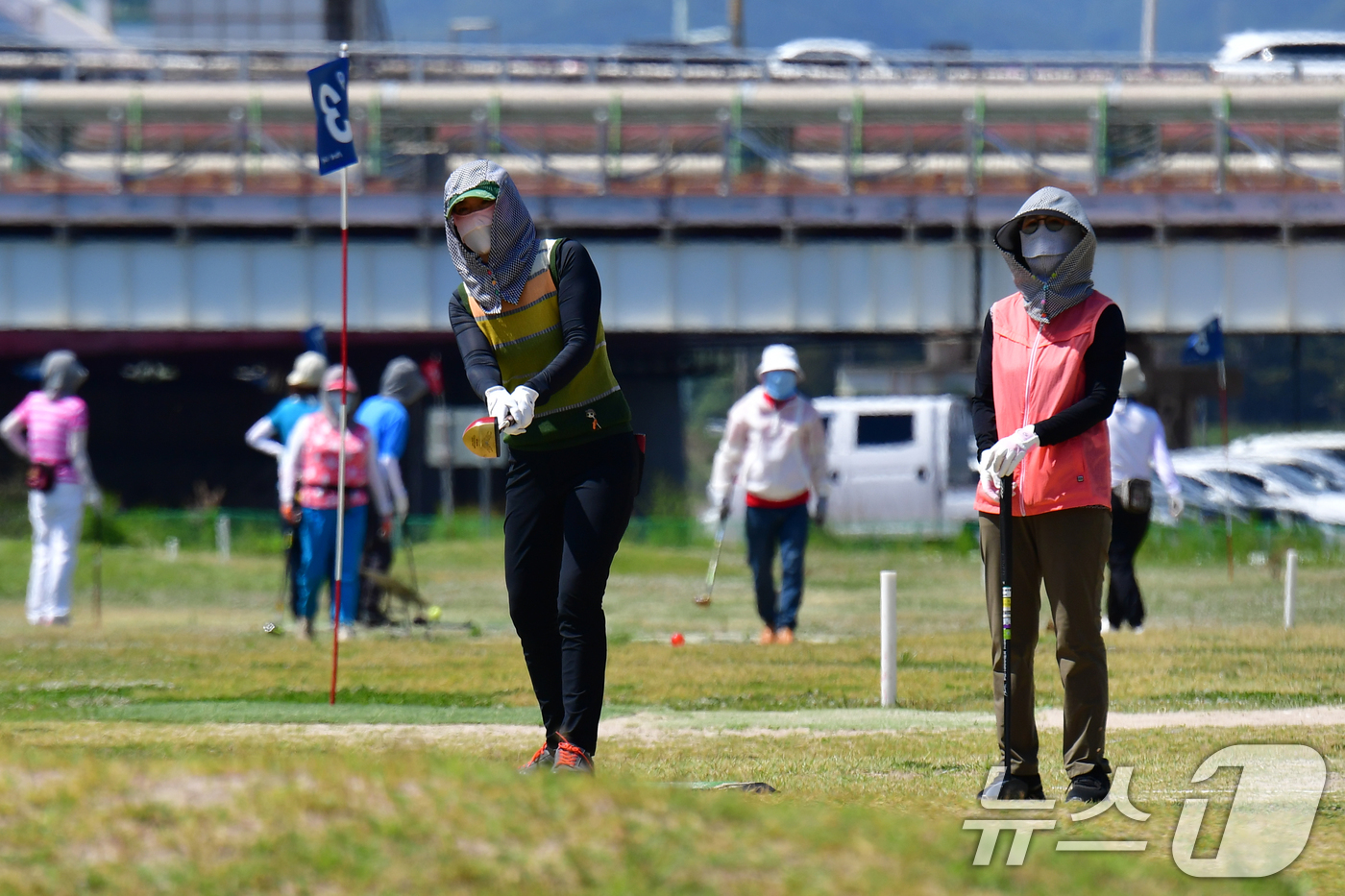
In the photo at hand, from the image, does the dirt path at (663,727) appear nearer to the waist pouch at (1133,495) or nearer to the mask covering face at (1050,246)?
the mask covering face at (1050,246)

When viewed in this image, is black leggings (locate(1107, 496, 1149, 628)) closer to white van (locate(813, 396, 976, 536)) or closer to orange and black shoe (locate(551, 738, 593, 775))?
orange and black shoe (locate(551, 738, 593, 775))

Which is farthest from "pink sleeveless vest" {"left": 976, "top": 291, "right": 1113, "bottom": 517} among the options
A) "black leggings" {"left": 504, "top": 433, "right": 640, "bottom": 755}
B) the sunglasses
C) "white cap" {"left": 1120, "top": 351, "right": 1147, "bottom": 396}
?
"white cap" {"left": 1120, "top": 351, "right": 1147, "bottom": 396}

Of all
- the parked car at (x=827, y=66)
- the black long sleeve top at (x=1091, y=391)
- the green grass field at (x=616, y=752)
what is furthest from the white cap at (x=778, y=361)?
Answer: the parked car at (x=827, y=66)

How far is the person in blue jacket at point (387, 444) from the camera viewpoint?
14.0 metres

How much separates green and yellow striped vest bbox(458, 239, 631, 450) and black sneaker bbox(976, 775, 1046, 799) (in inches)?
66.7

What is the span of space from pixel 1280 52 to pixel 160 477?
32.9 m

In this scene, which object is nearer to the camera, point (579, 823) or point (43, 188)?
point (579, 823)

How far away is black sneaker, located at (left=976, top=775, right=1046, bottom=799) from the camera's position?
5.63 meters

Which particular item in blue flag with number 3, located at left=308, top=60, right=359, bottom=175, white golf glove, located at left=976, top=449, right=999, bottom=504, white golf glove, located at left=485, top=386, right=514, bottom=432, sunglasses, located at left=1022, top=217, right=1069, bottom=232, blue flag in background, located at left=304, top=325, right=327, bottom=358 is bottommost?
white golf glove, located at left=976, top=449, right=999, bottom=504

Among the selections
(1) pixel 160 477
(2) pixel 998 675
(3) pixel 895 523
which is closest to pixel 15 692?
(2) pixel 998 675

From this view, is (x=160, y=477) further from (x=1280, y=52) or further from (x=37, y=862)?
(x=37, y=862)

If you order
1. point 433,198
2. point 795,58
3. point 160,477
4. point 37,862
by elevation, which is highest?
point 795,58

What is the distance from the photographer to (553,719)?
6.22 m

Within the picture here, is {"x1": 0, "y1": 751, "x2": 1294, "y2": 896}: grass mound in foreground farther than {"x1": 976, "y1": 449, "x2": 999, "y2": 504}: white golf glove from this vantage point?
No
